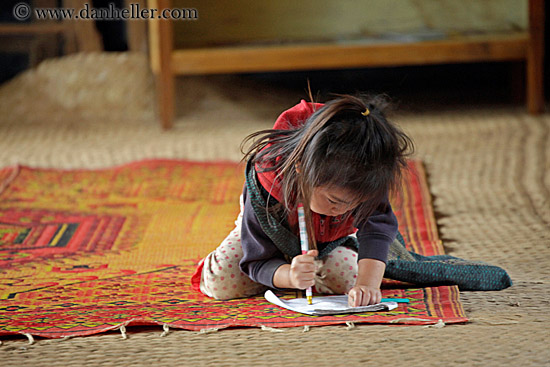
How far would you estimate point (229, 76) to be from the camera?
121 inches

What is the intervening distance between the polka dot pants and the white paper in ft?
0.14

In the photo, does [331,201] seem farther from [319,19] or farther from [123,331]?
[319,19]

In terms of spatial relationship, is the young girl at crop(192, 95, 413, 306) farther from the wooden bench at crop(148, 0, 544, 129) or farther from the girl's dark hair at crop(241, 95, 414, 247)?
the wooden bench at crop(148, 0, 544, 129)

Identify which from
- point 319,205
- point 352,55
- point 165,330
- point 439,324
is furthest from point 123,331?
point 352,55

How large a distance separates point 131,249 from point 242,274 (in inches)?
14.0

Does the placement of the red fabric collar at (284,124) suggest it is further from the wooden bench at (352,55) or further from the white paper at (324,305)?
the wooden bench at (352,55)

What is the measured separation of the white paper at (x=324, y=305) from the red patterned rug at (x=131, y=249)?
0.04 ft

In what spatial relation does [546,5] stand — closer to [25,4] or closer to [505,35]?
[505,35]

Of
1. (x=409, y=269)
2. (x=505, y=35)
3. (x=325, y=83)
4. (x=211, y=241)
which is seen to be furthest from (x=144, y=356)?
(x=325, y=83)

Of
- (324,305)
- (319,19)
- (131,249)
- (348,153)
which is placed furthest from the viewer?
(319,19)

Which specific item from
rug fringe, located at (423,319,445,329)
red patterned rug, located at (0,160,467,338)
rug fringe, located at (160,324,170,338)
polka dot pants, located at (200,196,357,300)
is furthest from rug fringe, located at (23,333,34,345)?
rug fringe, located at (423,319,445,329)

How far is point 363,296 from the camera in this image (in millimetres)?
967

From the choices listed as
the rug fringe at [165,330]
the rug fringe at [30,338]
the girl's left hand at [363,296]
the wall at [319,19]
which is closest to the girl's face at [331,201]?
the girl's left hand at [363,296]

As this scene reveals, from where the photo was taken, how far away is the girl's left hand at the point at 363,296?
96 centimetres
